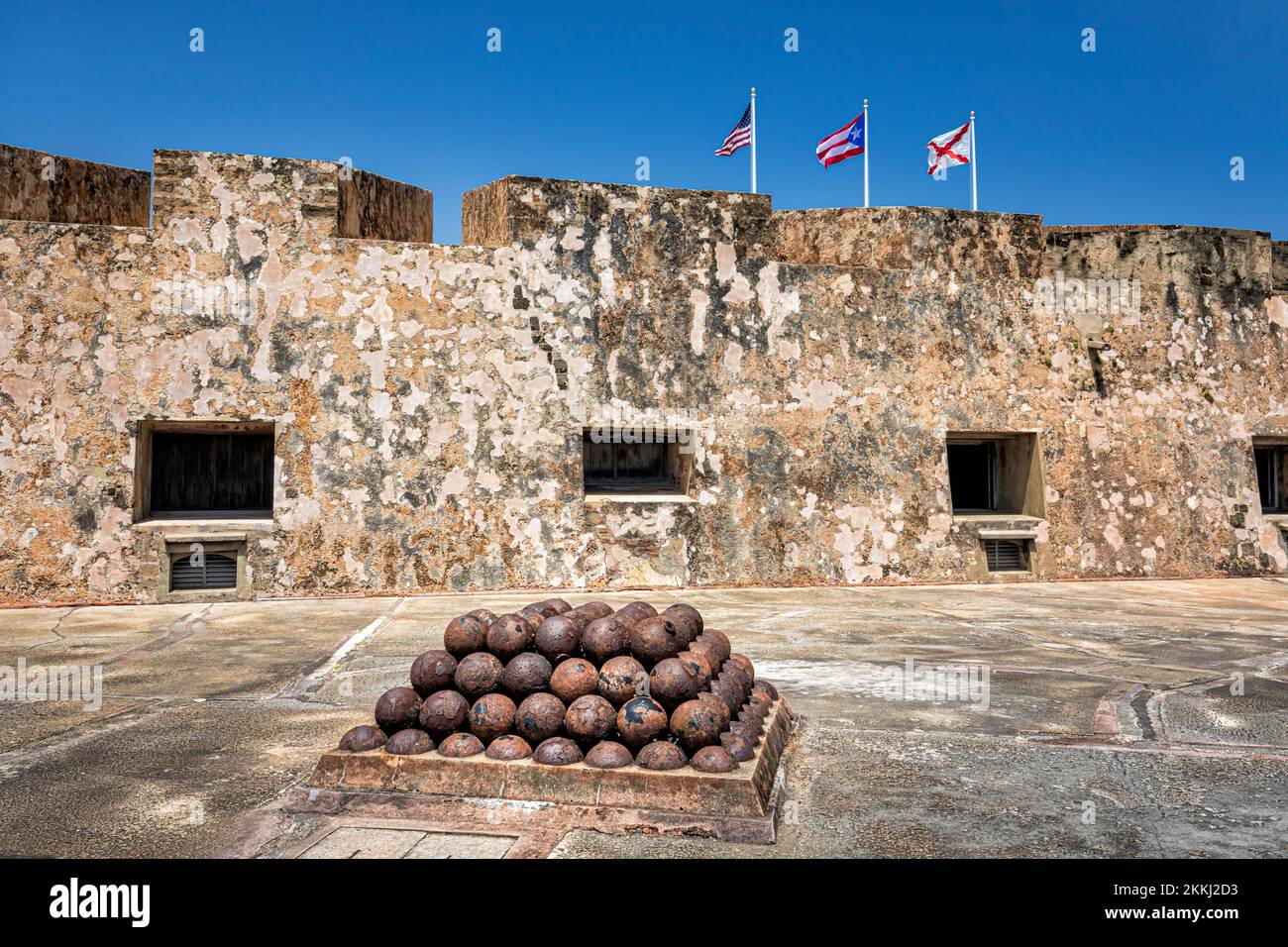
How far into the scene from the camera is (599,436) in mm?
10266

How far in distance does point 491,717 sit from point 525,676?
205 mm

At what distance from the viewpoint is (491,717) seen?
364cm

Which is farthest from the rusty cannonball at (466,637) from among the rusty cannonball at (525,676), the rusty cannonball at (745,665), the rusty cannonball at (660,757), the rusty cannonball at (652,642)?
the rusty cannonball at (745,665)

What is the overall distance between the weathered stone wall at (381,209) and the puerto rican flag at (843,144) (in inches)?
216

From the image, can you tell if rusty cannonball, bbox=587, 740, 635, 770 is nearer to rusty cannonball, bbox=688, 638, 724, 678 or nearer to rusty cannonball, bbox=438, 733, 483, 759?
rusty cannonball, bbox=438, 733, 483, 759

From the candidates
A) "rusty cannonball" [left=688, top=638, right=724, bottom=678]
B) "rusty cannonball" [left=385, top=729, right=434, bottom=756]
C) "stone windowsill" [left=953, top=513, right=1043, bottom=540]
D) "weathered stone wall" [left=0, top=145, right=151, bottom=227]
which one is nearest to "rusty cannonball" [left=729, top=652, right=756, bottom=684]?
"rusty cannonball" [left=688, top=638, right=724, bottom=678]

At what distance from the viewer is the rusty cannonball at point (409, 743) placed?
3.58 m

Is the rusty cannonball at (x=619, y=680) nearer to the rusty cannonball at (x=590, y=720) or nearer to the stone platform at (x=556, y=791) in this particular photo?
the rusty cannonball at (x=590, y=720)

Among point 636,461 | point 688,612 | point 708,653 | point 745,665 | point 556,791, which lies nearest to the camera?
point 556,791

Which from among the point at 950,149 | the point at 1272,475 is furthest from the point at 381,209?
the point at 1272,475

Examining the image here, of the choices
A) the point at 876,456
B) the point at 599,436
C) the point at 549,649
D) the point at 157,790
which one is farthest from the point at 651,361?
the point at 157,790

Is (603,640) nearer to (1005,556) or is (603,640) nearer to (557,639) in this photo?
(557,639)

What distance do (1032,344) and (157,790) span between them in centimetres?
1055

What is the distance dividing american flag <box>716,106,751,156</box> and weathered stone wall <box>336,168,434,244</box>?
13.6 feet
